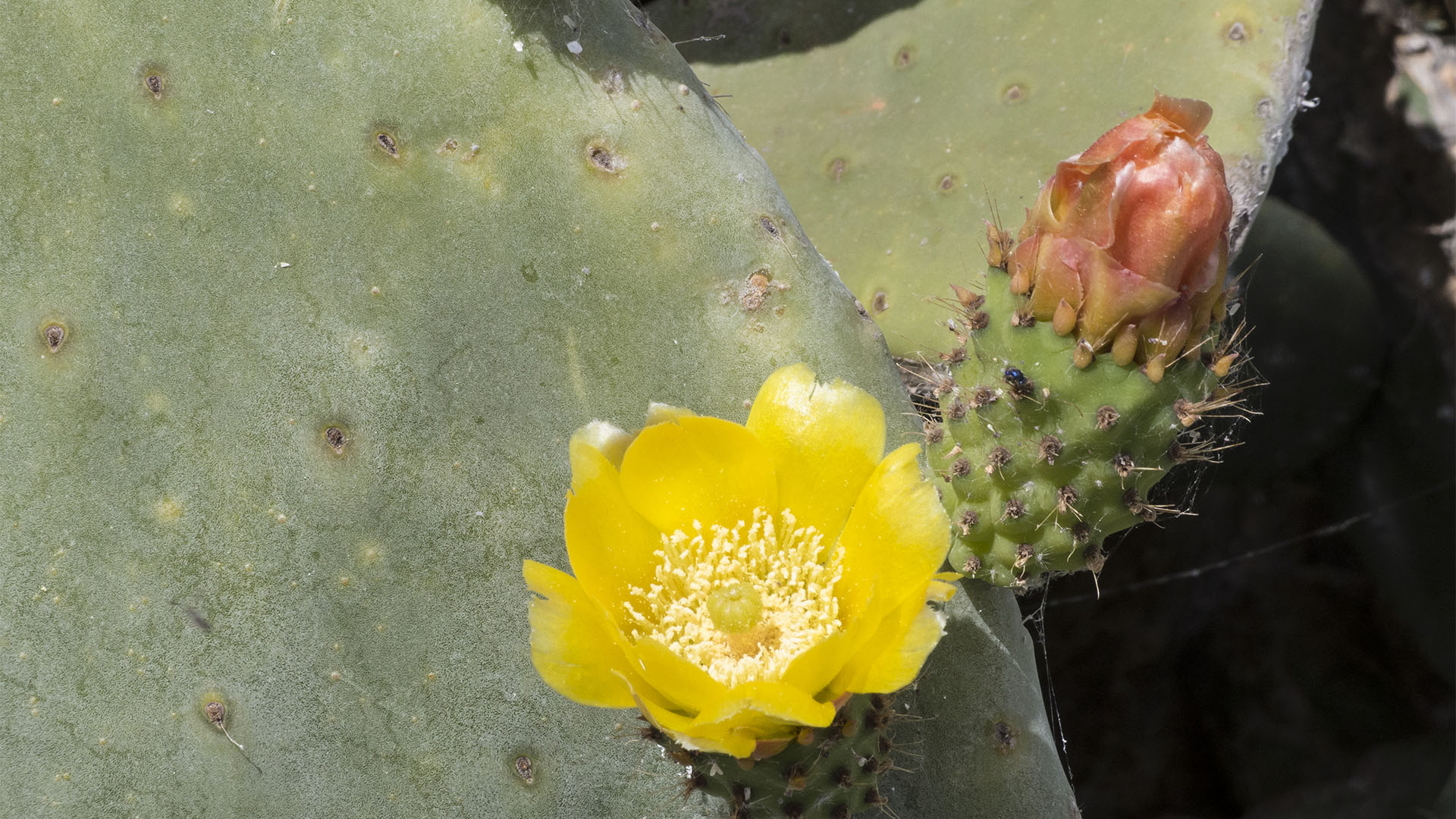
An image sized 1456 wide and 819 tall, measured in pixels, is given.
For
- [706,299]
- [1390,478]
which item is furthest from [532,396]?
[1390,478]

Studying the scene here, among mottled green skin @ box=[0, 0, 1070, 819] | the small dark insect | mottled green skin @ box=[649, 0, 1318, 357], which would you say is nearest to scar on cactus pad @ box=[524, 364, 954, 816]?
the small dark insect

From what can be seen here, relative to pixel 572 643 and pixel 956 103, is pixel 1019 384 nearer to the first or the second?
pixel 572 643

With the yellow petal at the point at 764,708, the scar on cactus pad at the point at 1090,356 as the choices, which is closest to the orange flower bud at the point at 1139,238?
the scar on cactus pad at the point at 1090,356

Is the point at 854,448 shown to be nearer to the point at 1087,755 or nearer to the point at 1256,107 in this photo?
the point at 1256,107

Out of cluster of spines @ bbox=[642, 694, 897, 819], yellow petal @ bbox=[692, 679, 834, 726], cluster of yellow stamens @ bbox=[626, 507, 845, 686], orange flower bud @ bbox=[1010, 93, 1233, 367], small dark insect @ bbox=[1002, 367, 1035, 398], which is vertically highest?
orange flower bud @ bbox=[1010, 93, 1233, 367]

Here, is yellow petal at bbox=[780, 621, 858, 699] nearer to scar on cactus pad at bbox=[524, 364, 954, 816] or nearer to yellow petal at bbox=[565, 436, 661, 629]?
scar on cactus pad at bbox=[524, 364, 954, 816]

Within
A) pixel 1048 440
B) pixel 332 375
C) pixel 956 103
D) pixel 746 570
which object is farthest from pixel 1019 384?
pixel 956 103
